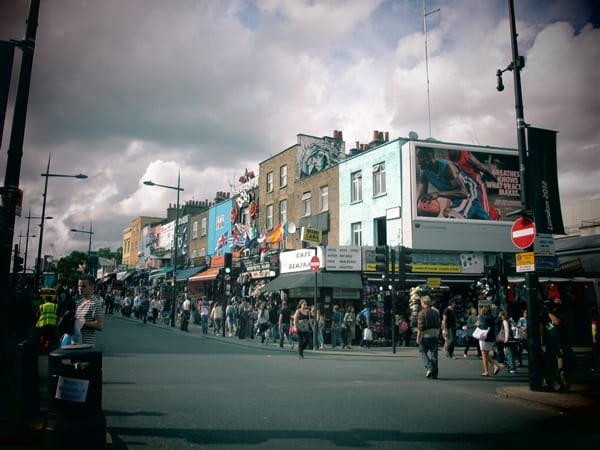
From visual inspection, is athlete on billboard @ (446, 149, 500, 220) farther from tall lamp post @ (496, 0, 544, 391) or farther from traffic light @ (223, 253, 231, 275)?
tall lamp post @ (496, 0, 544, 391)

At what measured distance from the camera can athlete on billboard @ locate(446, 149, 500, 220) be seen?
2633 centimetres

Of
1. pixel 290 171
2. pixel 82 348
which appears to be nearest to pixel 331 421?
pixel 82 348

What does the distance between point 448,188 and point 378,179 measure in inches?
142

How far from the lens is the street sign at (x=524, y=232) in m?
9.99

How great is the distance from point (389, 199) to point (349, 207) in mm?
2818

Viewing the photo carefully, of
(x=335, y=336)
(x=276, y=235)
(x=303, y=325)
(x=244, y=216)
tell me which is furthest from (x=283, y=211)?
(x=303, y=325)

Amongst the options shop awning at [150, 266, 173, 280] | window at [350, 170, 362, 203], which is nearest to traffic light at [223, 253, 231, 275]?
window at [350, 170, 362, 203]

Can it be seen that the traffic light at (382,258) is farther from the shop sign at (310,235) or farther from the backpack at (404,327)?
the backpack at (404,327)

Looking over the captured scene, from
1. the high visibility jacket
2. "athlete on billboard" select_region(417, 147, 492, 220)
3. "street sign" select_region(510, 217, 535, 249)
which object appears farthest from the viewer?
"athlete on billboard" select_region(417, 147, 492, 220)

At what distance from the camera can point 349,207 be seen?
91.7 ft

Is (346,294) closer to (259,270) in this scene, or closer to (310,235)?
(310,235)

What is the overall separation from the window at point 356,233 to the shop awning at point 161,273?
23.9m

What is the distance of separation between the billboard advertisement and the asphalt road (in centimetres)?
1296

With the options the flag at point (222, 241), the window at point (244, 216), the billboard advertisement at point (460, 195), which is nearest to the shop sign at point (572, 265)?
the billboard advertisement at point (460, 195)
